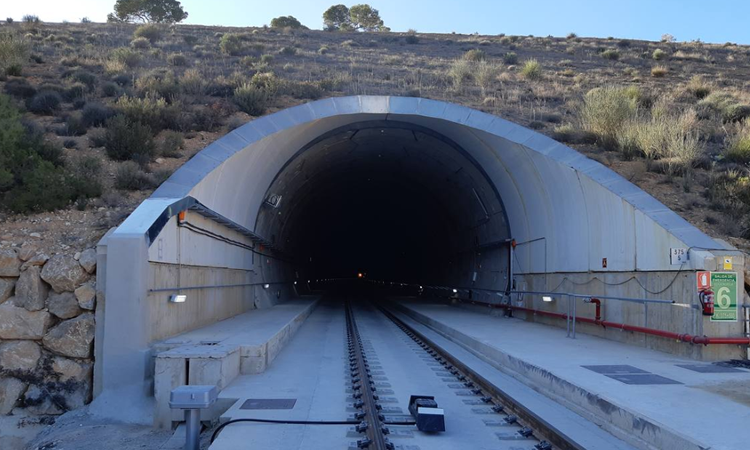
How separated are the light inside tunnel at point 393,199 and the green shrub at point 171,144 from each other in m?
3.10

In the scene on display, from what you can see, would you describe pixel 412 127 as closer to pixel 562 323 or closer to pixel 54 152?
pixel 562 323

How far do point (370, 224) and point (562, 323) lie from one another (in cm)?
3494

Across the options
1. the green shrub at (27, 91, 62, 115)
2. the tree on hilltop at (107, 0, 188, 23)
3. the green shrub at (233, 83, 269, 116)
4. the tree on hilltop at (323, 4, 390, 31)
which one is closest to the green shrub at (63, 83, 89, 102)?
the green shrub at (27, 91, 62, 115)

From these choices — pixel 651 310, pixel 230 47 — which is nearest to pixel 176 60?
pixel 230 47

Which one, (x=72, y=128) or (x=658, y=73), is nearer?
(x=72, y=128)

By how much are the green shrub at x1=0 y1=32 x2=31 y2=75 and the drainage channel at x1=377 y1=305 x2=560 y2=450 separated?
69.9 feet

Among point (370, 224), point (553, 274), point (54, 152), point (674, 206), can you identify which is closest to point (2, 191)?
point (54, 152)

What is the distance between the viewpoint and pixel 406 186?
31.5m

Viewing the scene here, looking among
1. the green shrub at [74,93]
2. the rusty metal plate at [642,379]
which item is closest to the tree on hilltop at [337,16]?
the green shrub at [74,93]

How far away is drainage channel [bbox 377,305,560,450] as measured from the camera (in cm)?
674

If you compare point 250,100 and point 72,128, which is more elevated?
point 250,100

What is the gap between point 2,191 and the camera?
14.1m

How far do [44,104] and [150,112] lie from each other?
3.45m

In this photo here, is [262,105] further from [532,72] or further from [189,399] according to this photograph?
[189,399]
